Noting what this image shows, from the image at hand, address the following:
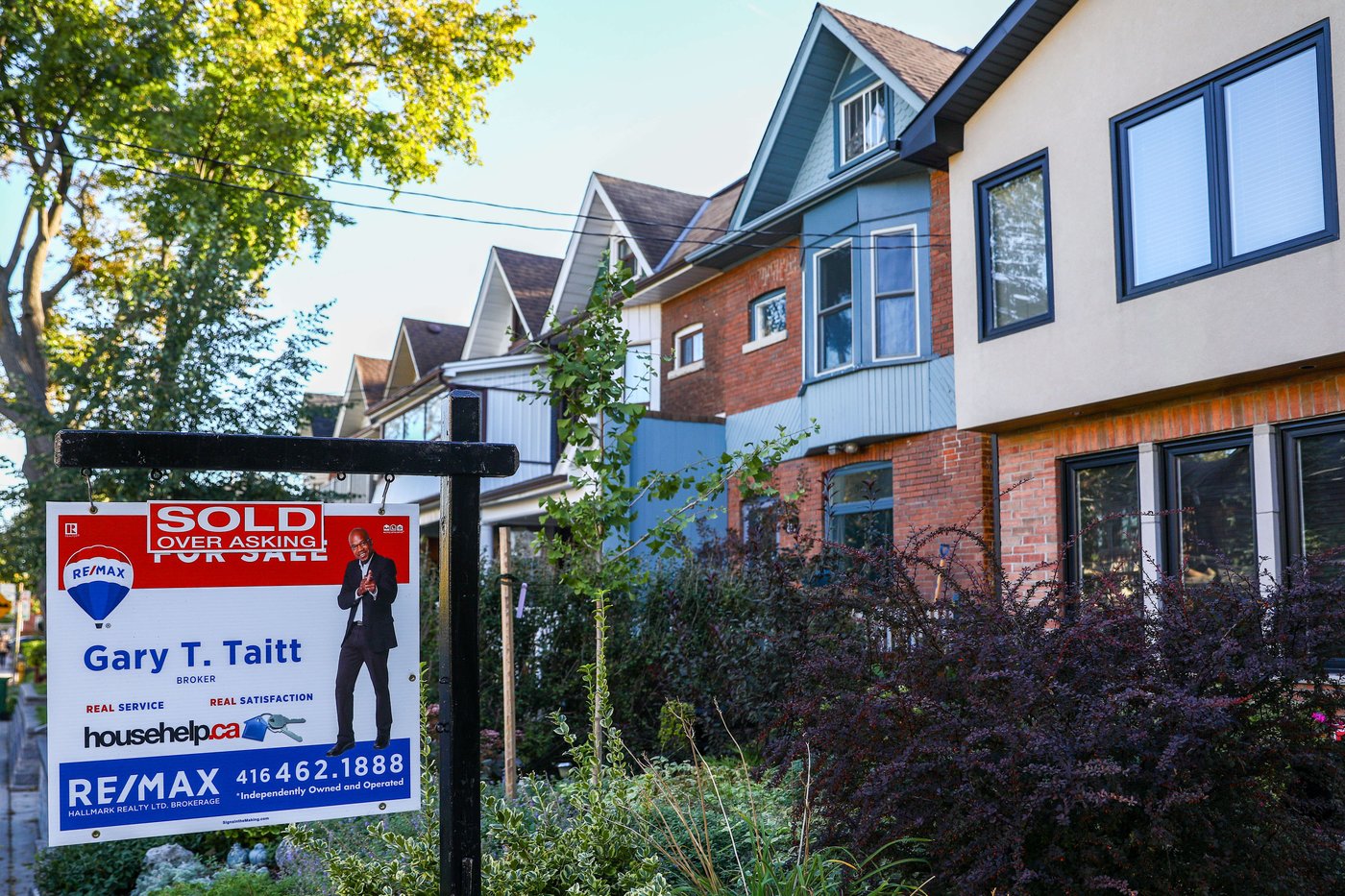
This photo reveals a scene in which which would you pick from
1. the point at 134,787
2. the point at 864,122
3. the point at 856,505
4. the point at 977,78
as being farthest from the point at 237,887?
the point at 864,122

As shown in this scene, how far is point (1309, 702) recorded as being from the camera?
14.9 feet

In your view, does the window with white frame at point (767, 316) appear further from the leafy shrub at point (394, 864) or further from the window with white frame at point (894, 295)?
the leafy shrub at point (394, 864)

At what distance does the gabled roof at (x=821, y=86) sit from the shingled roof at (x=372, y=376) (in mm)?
24585

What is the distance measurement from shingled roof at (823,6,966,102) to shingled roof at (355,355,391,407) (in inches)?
1024

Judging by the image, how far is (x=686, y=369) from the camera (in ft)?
64.7

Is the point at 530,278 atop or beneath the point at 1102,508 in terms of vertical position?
atop

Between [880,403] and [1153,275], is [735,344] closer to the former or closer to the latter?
[880,403]

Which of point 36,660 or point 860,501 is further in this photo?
point 36,660

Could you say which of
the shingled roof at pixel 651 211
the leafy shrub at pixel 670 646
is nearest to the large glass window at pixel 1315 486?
the leafy shrub at pixel 670 646

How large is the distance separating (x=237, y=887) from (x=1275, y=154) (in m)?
9.13

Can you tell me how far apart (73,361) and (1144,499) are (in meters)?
13.1

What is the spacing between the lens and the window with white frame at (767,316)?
56.9ft

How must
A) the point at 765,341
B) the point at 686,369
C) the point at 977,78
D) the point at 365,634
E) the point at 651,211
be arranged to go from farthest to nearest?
the point at 651,211 < the point at 686,369 < the point at 765,341 < the point at 977,78 < the point at 365,634

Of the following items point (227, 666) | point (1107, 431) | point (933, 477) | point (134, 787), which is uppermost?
point (1107, 431)
